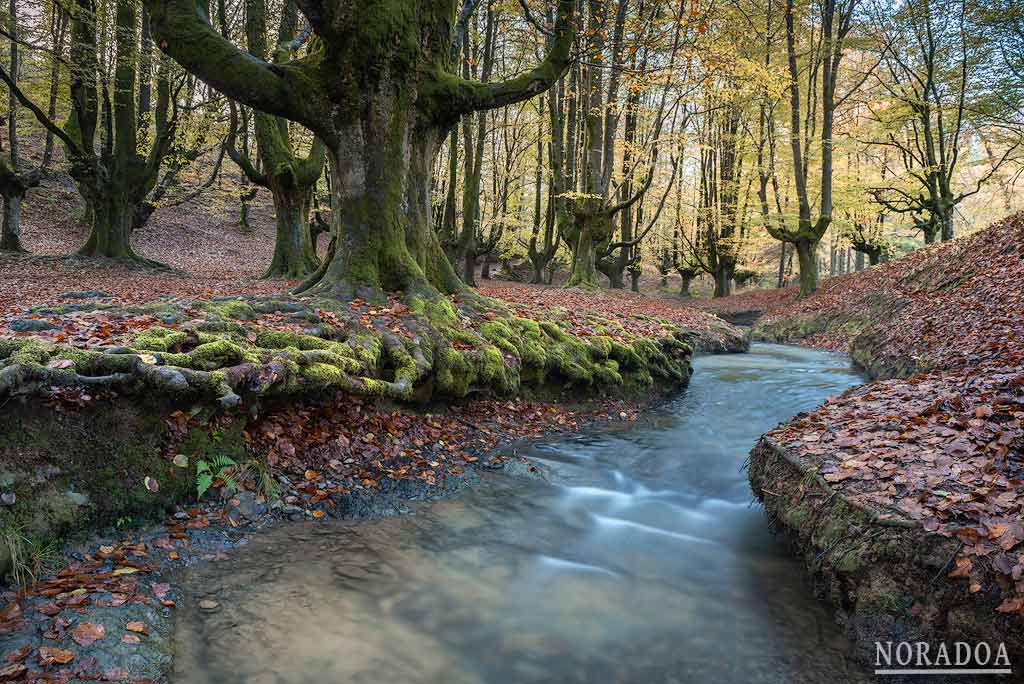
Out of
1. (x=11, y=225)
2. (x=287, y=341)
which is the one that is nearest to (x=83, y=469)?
(x=287, y=341)

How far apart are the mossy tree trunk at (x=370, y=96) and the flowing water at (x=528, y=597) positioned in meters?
3.63

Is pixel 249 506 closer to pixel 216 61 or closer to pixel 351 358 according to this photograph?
pixel 351 358

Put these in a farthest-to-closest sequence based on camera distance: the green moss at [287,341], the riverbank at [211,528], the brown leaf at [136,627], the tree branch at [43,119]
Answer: the tree branch at [43,119] → the green moss at [287,341] → the brown leaf at [136,627] → the riverbank at [211,528]

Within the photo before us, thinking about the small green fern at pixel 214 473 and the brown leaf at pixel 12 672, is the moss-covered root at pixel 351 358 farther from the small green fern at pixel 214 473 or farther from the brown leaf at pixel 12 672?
the brown leaf at pixel 12 672

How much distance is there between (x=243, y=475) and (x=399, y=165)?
4.58m

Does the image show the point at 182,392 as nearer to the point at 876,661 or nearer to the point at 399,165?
the point at 399,165

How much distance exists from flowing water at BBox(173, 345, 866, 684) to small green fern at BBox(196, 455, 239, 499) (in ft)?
2.01

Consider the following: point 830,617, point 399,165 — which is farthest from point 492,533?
point 399,165

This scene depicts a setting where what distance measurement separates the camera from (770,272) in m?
46.6

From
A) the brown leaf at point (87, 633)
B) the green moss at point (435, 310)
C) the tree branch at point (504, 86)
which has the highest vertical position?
the tree branch at point (504, 86)

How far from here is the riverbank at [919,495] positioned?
3.16 meters

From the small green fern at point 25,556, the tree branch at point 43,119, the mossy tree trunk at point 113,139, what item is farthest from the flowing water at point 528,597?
the mossy tree trunk at point 113,139

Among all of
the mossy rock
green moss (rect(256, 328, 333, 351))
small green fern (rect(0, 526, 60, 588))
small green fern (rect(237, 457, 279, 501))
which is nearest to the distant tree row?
green moss (rect(256, 328, 333, 351))

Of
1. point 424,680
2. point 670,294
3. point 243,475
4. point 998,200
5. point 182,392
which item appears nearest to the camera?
point 424,680
